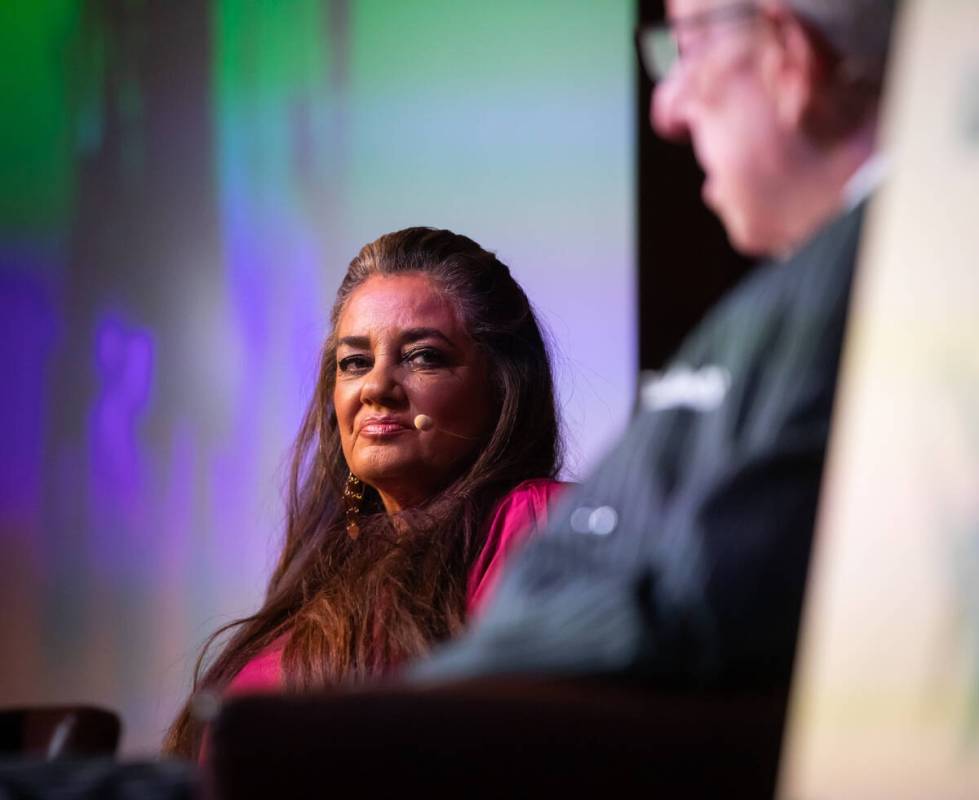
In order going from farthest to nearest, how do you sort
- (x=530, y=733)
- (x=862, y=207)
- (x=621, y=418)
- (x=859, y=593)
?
(x=621, y=418)
(x=862, y=207)
(x=530, y=733)
(x=859, y=593)

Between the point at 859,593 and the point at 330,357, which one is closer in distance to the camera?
the point at 859,593

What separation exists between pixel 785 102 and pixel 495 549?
106cm

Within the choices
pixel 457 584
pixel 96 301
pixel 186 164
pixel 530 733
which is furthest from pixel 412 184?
pixel 530 733

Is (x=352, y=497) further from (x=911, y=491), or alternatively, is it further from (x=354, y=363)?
(x=911, y=491)

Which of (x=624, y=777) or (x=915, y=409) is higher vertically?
(x=915, y=409)

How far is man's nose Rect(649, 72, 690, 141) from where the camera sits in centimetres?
117

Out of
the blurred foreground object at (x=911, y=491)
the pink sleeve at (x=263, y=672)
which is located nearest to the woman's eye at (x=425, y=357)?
the pink sleeve at (x=263, y=672)

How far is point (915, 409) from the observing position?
0.80 m

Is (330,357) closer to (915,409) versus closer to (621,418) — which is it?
(621,418)

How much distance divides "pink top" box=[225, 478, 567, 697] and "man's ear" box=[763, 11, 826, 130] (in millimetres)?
903

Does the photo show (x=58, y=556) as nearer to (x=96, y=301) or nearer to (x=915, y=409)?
(x=96, y=301)

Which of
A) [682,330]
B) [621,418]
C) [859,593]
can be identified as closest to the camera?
[859,593]

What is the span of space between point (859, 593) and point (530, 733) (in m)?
0.24

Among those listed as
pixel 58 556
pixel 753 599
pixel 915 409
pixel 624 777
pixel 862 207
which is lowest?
pixel 58 556
